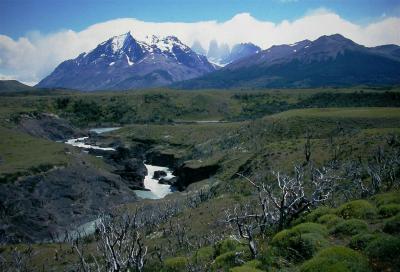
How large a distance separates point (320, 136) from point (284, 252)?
117m

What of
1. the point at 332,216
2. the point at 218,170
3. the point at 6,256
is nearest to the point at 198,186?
the point at 218,170

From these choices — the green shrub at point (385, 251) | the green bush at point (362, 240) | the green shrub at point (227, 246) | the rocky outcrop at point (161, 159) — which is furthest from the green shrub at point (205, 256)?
the rocky outcrop at point (161, 159)

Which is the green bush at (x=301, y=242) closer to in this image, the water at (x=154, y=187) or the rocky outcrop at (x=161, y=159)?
the water at (x=154, y=187)

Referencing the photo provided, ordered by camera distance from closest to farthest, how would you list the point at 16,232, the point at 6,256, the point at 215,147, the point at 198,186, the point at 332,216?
the point at 332,216 < the point at 6,256 < the point at 16,232 < the point at 198,186 < the point at 215,147

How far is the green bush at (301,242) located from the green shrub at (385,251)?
2.81m

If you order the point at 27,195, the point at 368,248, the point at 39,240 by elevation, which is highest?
the point at 368,248

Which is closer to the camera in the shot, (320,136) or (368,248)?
(368,248)

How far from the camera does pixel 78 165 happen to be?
131125 mm

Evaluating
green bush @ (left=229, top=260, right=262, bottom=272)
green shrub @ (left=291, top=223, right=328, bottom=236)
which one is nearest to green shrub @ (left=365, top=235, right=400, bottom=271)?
green shrub @ (left=291, top=223, right=328, bottom=236)

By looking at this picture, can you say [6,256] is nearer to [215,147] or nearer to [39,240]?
[39,240]

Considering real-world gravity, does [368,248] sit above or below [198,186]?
above

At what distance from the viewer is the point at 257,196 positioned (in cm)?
7912

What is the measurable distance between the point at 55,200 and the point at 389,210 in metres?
105

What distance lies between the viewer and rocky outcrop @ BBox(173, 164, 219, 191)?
13750 cm
